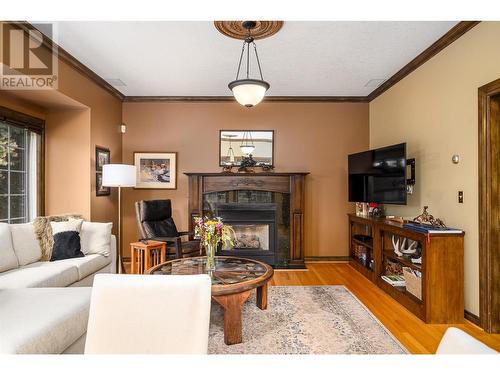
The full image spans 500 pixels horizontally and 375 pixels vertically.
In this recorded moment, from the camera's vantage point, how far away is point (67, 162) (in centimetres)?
388

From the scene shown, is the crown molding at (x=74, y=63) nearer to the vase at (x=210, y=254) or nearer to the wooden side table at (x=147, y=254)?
the wooden side table at (x=147, y=254)

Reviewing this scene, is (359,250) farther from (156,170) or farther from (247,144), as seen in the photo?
(156,170)

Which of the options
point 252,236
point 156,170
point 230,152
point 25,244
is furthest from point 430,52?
point 25,244

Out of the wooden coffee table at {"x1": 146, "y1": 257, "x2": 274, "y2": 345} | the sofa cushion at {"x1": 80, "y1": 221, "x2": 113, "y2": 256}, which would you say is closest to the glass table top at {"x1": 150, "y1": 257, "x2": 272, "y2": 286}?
the wooden coffee table at {"x1": 146, "y1": 257, "x2": 274, "y2": 345}

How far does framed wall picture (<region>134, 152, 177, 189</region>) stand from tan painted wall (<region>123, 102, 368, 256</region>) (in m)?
0.10

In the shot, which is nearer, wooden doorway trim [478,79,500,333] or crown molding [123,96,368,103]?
wooden doorway trim [478,79,500,333]

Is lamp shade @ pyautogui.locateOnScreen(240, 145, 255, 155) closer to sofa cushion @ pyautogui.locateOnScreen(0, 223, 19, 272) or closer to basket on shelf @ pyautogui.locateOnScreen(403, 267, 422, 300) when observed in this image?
basket on shelf @ pyautogui.locateOnScreen(403, 267, 422, 300)

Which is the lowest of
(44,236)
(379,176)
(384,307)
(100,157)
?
(384,307)

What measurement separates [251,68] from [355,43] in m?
1.27

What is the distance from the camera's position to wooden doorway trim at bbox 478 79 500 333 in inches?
97.2

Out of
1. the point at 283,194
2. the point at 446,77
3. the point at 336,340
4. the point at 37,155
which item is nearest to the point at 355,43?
the point at 446,77

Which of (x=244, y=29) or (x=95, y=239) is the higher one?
(x=244, y=29)

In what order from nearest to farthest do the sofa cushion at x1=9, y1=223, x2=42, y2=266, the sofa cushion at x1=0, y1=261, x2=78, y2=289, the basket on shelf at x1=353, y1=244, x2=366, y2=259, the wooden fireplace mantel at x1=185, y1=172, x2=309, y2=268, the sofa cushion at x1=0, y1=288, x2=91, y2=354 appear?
the sofa cushion at x1=0, y1=288, x2=91, y2=354, the sofa cushion at x1=0, y1=261, x2=78, y2=289, the sofa cushion at x1=9, y1=223, x2=42, y2=266, the basket on shelf at x1=353, y1=244, x2=366, y2=259, the wooden fireplace mantel at x1=185, y1=172, x2=309, y2=268

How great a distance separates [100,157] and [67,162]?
42 cm
